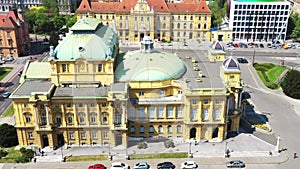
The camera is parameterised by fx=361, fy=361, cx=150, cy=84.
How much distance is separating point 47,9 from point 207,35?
88823mm

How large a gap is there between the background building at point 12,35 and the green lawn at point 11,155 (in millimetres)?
68345

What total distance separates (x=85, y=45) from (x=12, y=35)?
67429 millimetres

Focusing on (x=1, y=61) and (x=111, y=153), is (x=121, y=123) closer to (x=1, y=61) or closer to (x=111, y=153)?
(x=111, y=153)

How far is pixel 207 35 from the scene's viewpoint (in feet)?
509

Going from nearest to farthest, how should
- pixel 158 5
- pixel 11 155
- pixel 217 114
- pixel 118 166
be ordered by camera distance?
pixel 118 166 < pixel 11 155 < pixel 217 114 < pixel 158 5

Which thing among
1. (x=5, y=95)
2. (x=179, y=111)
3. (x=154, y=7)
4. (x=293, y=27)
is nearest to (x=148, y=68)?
(x=179, y=111)

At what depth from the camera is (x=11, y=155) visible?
75000 mm

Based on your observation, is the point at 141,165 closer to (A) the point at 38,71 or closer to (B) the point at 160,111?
(B) the point at 160,111

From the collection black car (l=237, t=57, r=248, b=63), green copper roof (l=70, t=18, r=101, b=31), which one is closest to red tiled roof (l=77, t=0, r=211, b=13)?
black car (l=237, t=57, r=248, b=63)

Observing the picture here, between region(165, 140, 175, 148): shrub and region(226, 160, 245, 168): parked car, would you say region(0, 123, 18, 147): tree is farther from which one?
region(226, 160, 245, 168): parked car

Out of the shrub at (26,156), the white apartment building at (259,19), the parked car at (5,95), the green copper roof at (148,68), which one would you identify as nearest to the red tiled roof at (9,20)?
the parked car at (5,95)

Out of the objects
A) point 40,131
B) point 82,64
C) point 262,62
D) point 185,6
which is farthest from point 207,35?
point 40,131

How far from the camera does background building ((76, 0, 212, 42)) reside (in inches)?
5861

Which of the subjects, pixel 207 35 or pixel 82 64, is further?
pixel 207 35
